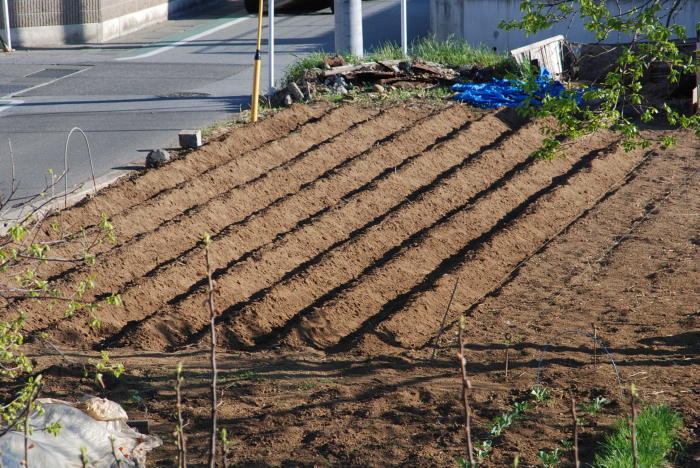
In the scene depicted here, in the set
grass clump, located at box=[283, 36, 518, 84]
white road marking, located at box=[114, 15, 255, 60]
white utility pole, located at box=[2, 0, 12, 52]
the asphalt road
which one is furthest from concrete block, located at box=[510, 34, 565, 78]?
white utility pole, located at box=[2, 0, 12, 52]

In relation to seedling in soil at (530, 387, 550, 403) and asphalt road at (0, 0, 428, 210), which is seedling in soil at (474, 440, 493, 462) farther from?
asphalt road at (0, 0, 428, 210)

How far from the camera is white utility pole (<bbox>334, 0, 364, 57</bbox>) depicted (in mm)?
18297

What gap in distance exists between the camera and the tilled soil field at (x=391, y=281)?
555 centimetres

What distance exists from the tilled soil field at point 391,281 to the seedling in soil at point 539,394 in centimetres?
9

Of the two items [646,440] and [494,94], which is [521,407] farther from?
[494,94]

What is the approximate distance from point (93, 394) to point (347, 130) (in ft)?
26.3

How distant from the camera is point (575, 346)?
21.9 ft

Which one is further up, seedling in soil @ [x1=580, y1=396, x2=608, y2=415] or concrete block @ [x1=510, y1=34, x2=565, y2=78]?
concrete block @ [x1=510, y1=34, x2=565, y2=78]

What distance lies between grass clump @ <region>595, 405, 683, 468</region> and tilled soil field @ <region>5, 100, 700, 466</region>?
0.64 feet

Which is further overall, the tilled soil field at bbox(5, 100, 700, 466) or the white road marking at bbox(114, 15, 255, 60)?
the white road marking at bbox(114, 15, 255, 60)

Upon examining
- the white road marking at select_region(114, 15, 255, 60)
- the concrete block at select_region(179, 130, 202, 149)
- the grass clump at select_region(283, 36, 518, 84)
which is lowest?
the concrete block at select_region(179, 130, 202, 149)

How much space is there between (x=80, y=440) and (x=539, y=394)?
2925 millimetres

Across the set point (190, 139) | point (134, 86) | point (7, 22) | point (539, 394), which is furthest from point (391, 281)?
point (7, 22)

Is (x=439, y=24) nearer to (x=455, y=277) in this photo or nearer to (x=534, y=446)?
(x=455, y=277)
